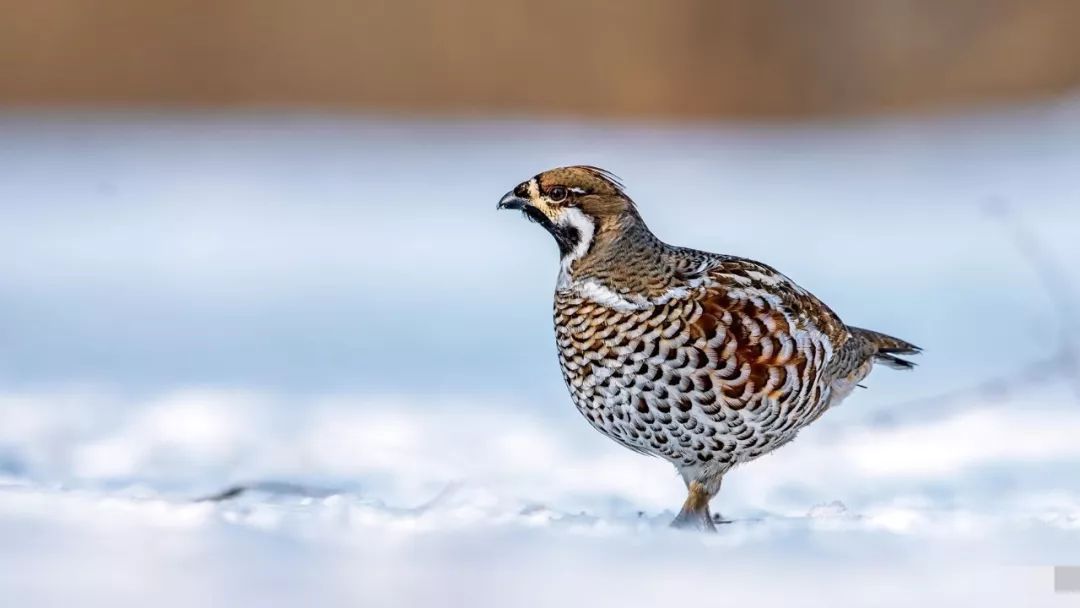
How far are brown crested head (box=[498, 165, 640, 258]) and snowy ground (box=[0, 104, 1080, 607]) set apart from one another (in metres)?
0.89

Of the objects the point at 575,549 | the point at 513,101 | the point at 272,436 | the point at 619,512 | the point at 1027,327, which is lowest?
the point at 575,549

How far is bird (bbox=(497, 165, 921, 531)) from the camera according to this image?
3709 millimetres

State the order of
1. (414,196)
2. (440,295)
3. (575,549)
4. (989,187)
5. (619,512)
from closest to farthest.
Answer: (575,549) → (619,512) → (440,295) → (989,187) → (414,196)

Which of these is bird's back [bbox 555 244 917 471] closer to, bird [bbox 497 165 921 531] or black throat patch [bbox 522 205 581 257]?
bird [bbox 497 165 921 531]

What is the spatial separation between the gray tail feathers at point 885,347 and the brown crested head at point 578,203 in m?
1.01

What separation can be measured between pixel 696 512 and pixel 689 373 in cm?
53

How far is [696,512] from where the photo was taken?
156 inches

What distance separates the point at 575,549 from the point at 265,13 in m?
10.3

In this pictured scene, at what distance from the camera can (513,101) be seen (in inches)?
475

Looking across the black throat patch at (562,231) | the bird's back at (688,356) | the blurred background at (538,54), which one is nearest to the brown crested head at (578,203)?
the black throat patch at (562,231)

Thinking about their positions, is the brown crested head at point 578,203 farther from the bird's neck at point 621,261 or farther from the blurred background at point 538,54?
the blurred background at point 538,54

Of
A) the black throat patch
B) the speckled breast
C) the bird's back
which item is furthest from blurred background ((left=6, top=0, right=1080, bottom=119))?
the speckled breast

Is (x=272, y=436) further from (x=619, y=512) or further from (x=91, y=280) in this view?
(x=91, y=280)

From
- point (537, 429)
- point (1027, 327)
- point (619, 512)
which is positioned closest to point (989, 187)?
point (1027, 327)
